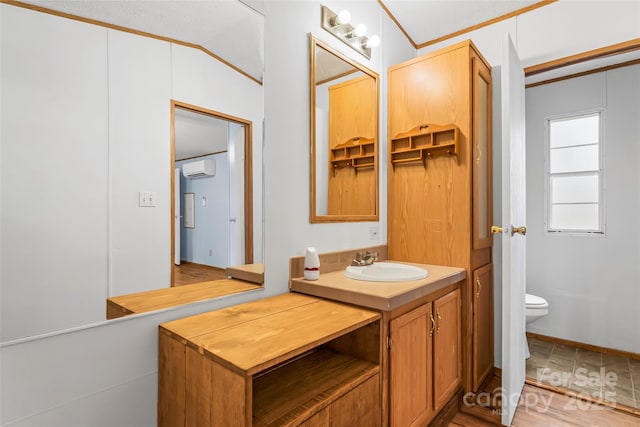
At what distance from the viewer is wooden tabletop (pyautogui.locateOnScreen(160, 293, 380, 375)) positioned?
901 millimetres

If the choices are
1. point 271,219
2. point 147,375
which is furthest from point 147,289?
point 271,219

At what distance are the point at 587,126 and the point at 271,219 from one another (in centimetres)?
304

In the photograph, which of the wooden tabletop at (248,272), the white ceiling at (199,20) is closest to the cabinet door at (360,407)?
the wooden tabletop at (248,272)

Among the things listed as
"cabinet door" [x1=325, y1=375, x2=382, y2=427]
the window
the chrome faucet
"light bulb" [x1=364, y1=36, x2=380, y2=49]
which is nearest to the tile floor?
the window

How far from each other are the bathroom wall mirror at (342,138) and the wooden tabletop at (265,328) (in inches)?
21.4

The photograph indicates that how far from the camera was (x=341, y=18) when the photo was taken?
5.92ft

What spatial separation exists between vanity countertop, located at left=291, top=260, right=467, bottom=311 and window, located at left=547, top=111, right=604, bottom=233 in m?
1.99

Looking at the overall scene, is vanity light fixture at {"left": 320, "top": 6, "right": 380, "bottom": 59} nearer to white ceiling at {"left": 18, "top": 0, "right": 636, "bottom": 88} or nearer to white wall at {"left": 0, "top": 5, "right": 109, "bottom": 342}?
white ceiling at {"left": 18, "top": 0, "right": 636, "bottom": 88}

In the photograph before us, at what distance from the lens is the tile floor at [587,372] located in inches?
84.7

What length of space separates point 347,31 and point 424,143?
82 centimetres

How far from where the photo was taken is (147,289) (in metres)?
1.11

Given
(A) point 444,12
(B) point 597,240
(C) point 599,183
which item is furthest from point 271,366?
(C) point 599,183

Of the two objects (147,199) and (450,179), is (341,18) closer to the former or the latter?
(450,179)

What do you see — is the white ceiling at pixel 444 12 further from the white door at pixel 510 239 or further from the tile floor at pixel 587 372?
the tile floor at pixel 587 372
